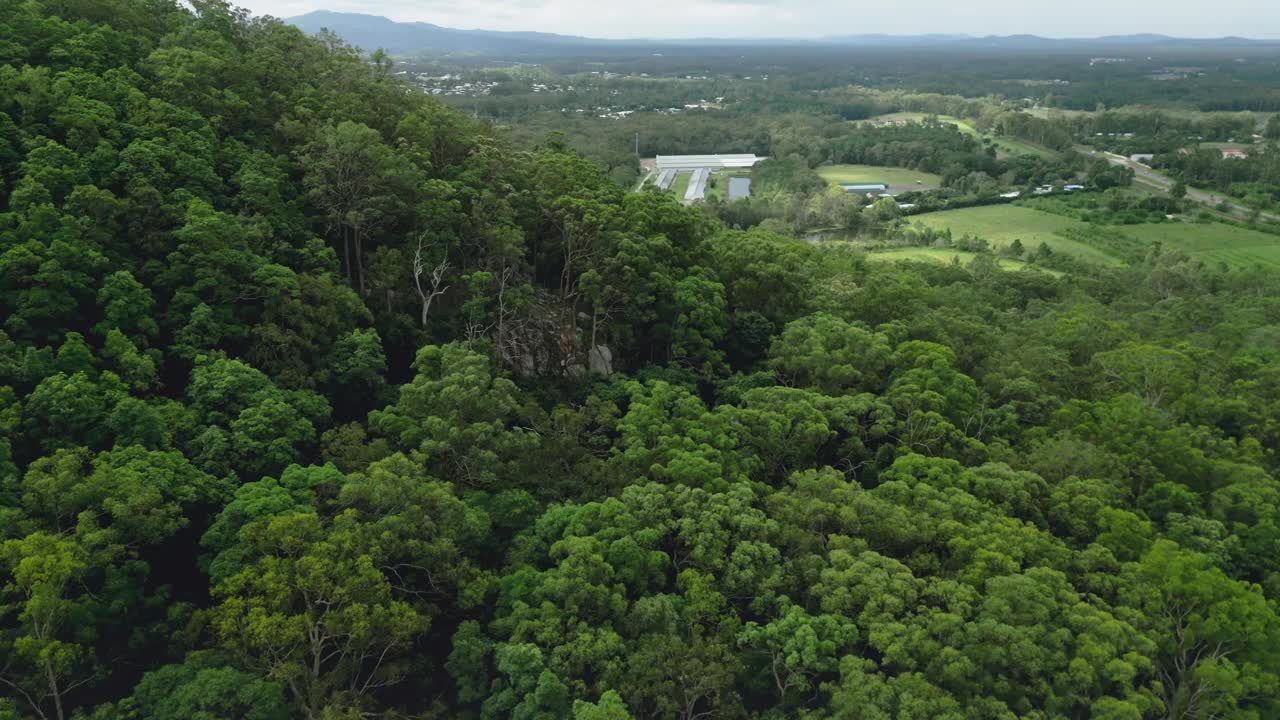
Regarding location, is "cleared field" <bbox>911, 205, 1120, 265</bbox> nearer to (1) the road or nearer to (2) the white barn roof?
(1) the road

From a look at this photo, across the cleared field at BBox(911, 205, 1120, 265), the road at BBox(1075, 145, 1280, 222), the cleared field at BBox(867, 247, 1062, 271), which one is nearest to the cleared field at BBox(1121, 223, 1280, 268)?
the cleared field at BBox(911, 205, 1120, 265)

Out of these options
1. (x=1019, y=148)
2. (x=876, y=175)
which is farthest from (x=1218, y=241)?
(x=1019, y=148)

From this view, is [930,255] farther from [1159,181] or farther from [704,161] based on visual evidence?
[704,161]

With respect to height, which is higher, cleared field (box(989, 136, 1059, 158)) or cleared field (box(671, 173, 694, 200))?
cleared field (box(989, 136, 1059, 158))

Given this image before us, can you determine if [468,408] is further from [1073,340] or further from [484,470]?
[1073,340]

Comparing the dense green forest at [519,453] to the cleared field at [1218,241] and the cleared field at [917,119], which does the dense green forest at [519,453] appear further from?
the cleared field at [917,119]

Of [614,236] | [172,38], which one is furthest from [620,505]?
[172,38]
